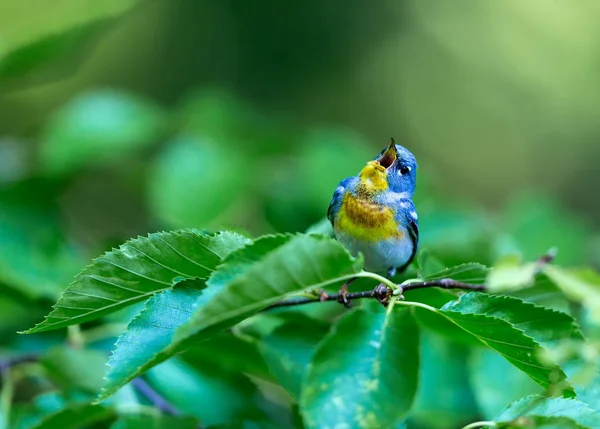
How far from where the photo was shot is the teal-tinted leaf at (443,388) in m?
1.90

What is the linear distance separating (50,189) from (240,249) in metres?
1.91

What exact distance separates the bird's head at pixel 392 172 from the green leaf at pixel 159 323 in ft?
1.56

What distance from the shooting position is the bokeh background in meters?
2.56

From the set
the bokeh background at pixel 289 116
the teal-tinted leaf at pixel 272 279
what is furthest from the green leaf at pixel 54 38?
the teal-tinted leaf at pixel 272 279

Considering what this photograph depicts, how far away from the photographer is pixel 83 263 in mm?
2260

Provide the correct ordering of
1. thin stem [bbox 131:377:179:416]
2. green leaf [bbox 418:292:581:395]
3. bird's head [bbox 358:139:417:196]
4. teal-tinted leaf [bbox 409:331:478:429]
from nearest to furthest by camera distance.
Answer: green leaf [bbox 418:292:581:395] → bird's head [bbox 358:139:417:196] → thin stem [bbox 131:377:179:416] → teal-tinted leaf [bbox 409:331:478:429]

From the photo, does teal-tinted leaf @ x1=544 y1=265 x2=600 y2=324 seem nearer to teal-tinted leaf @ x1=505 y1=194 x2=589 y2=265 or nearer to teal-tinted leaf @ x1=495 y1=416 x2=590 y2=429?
teal-tinted leaf @ x1=495 y1=416 x2=590 y2=429

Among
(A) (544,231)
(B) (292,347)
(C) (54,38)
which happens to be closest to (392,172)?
(B) (292,347)

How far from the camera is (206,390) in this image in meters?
1.71

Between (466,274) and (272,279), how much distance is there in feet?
1.42

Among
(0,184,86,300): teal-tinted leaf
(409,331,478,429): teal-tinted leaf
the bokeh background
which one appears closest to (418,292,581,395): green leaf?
(409,331,478,429): teal-tinted leaf

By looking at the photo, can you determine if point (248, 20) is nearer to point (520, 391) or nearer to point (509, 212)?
point (509, 212)

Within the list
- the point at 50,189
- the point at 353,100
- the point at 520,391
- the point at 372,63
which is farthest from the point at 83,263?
the point at 372,63

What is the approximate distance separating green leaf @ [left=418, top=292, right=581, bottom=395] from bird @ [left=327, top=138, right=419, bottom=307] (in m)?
0.38
